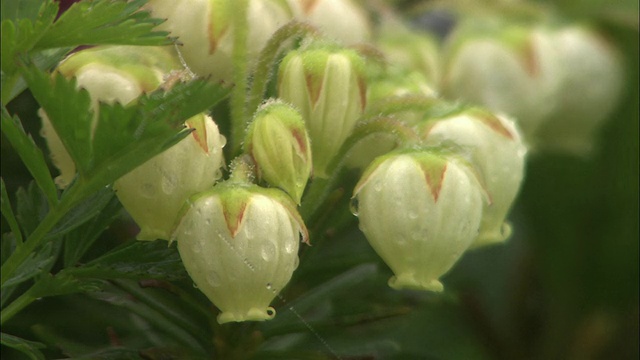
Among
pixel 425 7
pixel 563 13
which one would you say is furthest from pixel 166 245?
pixel 563 13

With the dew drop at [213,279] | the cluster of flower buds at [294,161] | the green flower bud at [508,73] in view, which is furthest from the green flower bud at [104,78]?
the green flower bud at [508,73]

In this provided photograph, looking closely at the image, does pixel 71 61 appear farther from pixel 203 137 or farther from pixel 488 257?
pixel 488 257

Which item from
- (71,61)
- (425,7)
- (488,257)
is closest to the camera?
(71,61)

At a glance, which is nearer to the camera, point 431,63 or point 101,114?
point 101,114

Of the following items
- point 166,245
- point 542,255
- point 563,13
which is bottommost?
point 542,255

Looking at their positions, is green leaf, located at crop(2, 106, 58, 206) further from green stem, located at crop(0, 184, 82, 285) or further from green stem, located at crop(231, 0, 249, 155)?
green stem, located at crop(231, 0, 249, 155)

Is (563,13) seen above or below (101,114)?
below

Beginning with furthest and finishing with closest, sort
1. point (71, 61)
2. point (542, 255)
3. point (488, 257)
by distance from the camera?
point (542, 255) < point (488, 257) < point (71, 61)
